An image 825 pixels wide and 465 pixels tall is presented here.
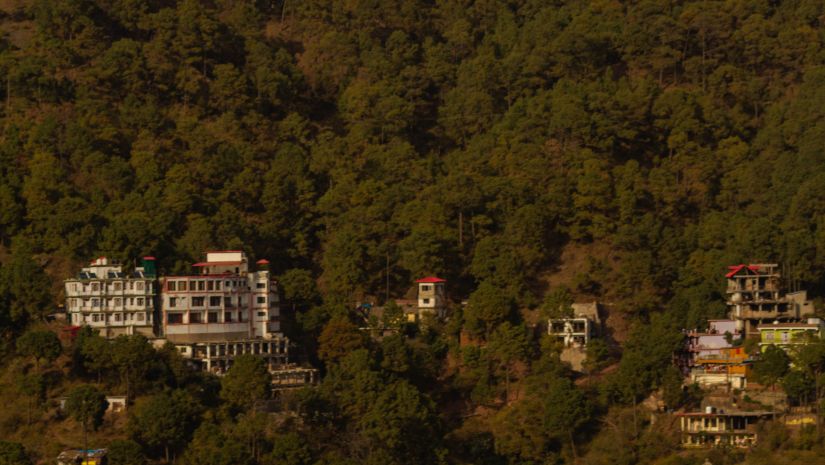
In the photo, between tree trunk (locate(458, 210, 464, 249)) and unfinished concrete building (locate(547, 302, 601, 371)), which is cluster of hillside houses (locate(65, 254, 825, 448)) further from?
tree trunk (locate(458, 210, 464, 249))

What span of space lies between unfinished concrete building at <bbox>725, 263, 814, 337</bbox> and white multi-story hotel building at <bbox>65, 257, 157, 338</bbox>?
26401 millimetres

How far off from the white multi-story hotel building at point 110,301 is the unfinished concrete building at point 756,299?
26.4 meters

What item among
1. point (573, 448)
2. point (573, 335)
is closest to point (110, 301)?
point (573, 335)

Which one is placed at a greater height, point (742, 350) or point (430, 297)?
point (430, 297)

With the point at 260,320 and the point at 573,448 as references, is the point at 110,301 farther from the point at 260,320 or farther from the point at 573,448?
the point at 573,448

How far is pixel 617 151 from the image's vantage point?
94312 mm

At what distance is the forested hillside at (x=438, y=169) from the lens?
7725 centimetres

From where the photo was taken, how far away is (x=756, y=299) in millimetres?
80938

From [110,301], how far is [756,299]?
2920 cm

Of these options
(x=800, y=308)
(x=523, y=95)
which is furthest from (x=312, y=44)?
(x=800, y=308)

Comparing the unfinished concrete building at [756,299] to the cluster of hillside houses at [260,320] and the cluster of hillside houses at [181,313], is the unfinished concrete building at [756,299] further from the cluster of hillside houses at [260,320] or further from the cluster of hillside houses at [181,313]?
the cluster of hillside houses at [181,313]

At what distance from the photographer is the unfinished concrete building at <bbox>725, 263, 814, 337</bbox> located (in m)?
80.8

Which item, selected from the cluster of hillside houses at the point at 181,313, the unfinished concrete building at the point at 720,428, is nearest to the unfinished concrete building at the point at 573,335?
the unfinished concrete building at the point at 720,428

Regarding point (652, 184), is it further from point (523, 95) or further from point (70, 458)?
point (70, 458)
